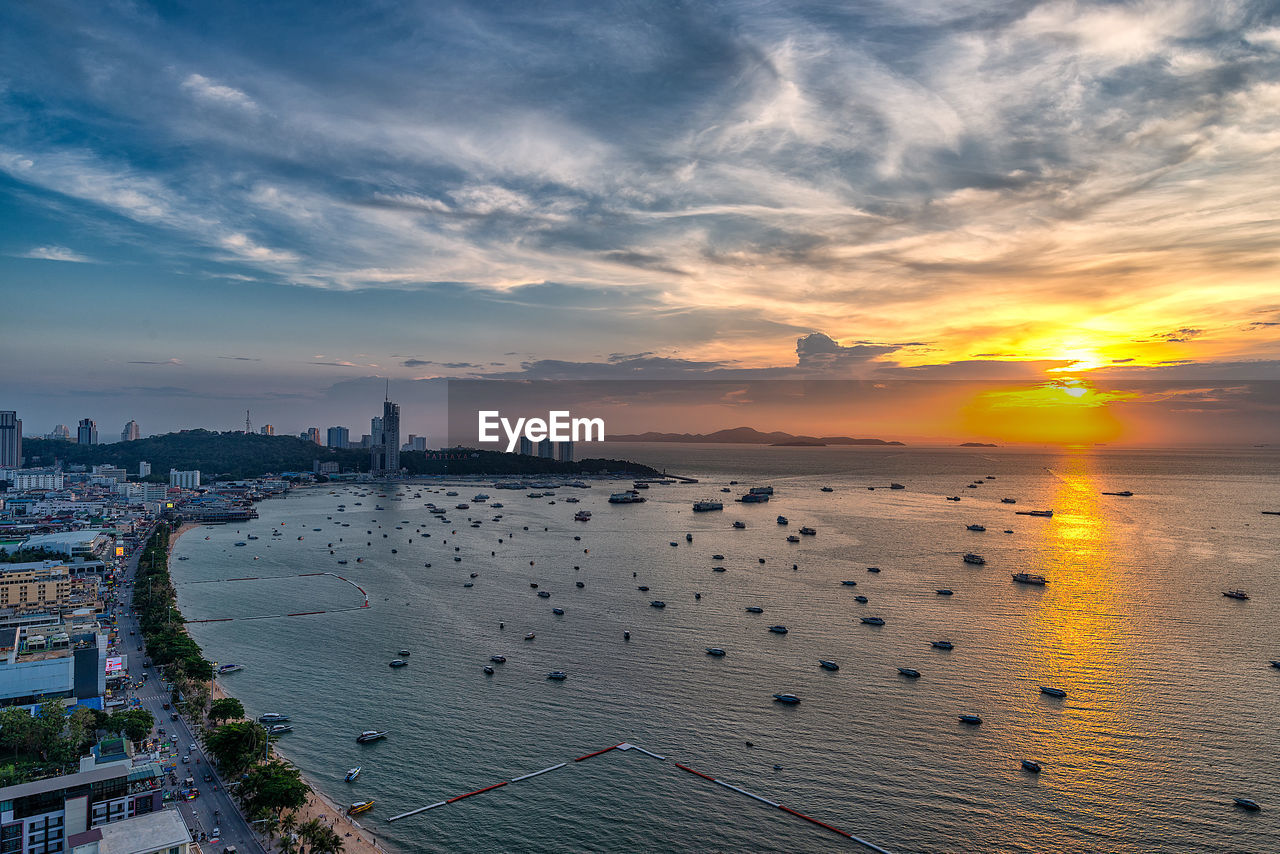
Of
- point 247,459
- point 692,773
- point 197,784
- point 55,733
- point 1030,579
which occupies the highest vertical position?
point 247,459

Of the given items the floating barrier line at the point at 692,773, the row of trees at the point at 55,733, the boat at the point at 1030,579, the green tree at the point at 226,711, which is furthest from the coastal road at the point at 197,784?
the boat at the point at 1030,579

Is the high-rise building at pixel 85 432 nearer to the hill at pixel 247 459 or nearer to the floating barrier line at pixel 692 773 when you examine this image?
the hill at pixel 247 459

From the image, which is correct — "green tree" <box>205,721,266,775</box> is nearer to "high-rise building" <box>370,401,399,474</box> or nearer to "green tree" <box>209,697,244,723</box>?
"green tree" <box>209,697,244,723</box>

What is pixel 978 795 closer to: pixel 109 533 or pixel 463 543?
pixel 463 543

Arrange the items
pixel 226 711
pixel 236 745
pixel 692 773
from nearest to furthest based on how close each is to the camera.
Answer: pixel 692 773, pixel 236 745, pixel 226 711

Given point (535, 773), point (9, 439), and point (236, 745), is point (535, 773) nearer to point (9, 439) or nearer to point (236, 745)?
point (236, 745)

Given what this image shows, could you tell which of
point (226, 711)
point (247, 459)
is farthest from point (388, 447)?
point (226, 711)

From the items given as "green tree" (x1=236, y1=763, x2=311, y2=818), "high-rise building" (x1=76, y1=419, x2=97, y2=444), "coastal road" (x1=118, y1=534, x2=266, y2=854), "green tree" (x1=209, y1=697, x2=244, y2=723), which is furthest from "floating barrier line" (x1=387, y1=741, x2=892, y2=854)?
"high-rise building" (x1=76, y1=419, x2=97, y2=444)
